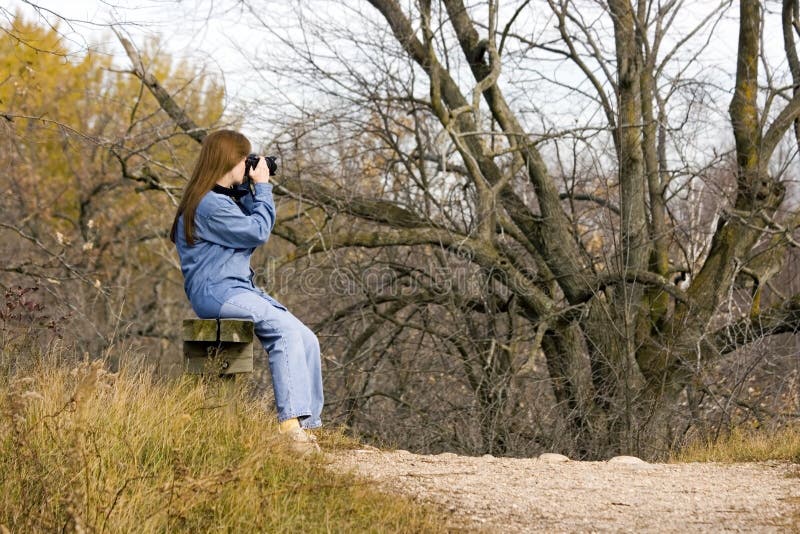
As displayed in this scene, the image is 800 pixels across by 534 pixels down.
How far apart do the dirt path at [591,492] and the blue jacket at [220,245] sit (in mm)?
1053

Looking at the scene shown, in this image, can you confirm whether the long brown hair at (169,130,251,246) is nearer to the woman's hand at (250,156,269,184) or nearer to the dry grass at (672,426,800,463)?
the woman's hand at (250,156,269,184)

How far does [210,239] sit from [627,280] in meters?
5.02

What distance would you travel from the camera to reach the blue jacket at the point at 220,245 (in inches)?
198

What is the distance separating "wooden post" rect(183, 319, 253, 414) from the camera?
15.9ft

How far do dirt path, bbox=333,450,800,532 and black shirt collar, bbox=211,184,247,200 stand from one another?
1.50 meters

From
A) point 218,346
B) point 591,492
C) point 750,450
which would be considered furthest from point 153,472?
point 750,450

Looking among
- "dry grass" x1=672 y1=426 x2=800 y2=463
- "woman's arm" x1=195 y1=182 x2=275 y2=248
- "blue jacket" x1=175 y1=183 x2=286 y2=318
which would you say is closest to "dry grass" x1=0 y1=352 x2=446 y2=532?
"blue jacket" x1=175 y1=183 x2=286 y2=318

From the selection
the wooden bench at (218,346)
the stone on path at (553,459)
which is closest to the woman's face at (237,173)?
the wooden bench at (218,346)

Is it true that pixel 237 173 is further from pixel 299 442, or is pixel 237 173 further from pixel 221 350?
pixel 299 442

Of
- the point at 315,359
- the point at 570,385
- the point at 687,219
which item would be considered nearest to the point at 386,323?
the point at 570,385

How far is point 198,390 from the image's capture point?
15.6 ft

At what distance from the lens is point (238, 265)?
5.14 meters

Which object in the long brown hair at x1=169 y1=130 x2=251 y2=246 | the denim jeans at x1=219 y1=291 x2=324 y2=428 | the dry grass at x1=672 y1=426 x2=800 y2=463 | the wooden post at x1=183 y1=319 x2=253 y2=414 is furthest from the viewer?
the dry grass at x1=672 y1=426 x2=800 y2=463

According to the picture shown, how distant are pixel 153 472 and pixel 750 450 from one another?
396 cm
